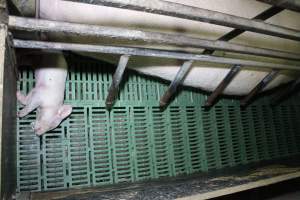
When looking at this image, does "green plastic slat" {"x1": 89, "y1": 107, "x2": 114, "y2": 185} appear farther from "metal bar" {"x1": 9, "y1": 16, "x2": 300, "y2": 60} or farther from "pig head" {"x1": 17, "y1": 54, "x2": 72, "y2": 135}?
"metal bar" {"x1": 9, "y1": 16, "x2": 300, "y2": 60}

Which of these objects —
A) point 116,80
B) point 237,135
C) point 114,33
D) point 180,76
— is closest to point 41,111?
point 116,80

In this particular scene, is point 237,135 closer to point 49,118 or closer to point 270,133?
point 270,133

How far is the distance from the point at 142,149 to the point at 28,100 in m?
0.85

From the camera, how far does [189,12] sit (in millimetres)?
903

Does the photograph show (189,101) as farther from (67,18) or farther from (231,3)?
(67,18)

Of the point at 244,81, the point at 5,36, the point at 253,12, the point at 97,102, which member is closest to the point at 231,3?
the point at 253,12

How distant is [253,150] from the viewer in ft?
7.51

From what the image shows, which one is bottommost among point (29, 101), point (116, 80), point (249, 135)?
point (249, 135)

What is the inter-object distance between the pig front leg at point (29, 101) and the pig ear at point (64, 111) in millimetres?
132

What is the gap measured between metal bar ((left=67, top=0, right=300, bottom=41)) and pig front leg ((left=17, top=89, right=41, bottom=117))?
810 millimetres

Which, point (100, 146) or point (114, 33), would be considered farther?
point (100, 146)

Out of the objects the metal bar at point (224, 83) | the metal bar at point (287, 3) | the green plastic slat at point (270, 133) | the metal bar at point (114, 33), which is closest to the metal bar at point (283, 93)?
the green plastic slat at point (270, 133)

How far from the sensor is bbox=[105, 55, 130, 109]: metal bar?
1271 mm

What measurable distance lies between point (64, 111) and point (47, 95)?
0.52 ft
